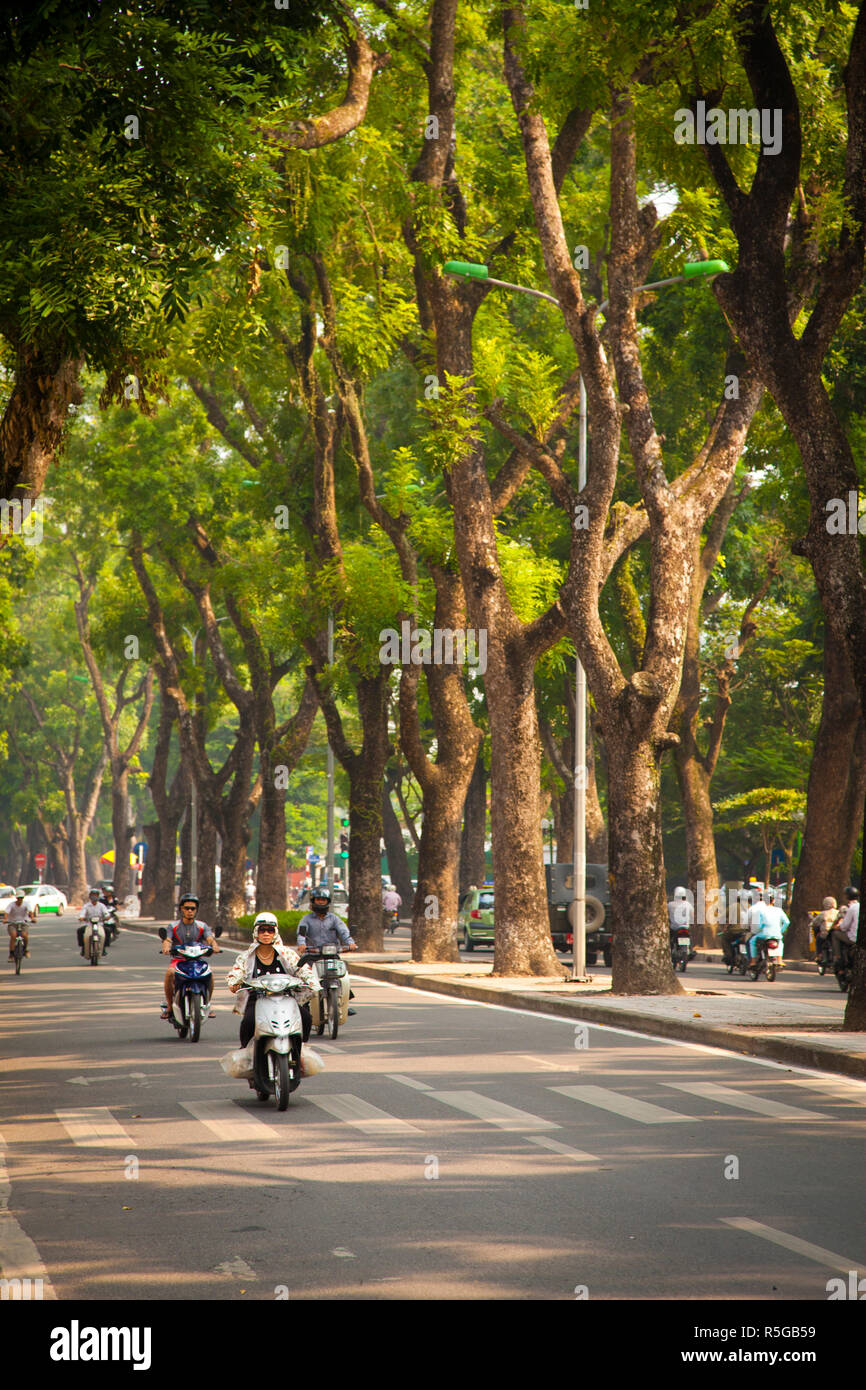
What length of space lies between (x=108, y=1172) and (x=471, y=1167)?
207cm

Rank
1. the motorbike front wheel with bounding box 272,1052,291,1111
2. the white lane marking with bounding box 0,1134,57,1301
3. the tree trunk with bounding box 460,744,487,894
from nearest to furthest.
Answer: the white lane marking with bounding box 0,1134,57,1301
the motorbike front wheel with bounding box 272,1052,291,1111
the tree trunk with bounding box 460,744,487,894

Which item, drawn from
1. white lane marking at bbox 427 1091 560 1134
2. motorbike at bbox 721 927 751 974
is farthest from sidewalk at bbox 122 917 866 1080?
motorbike at bbox 721 927 751 974

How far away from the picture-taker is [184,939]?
55.9ft

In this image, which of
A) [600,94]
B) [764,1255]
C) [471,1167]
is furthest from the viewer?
[600,94]

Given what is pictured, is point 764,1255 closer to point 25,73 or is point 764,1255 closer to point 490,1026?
point 25,73

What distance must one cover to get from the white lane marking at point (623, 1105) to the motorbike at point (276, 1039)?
2146 millimetres

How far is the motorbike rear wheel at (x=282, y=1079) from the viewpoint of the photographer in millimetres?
11664

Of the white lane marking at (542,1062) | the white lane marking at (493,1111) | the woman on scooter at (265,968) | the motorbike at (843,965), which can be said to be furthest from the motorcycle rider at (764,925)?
the woman on scooter at (265,968)

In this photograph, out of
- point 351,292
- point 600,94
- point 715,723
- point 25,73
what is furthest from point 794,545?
point 715,723

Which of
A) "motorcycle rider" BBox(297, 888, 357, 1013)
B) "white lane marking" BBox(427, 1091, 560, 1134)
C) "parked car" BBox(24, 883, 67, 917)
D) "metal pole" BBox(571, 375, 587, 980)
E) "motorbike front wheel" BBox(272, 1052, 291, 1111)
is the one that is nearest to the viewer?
"white lane marking" BBox(427, 1091, 560, 1134)

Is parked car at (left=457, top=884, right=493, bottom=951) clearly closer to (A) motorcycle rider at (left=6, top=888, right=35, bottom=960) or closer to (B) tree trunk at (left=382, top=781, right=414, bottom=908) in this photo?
(B) tree trunk at (left=382, top=781, right=414, bottom=908)

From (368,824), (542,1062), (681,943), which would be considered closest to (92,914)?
(368,824)

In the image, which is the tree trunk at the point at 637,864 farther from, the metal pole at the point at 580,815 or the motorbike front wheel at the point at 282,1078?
the motorbike front wheel at the point at 282,1078

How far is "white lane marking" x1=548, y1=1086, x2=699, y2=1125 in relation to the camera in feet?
36.7
